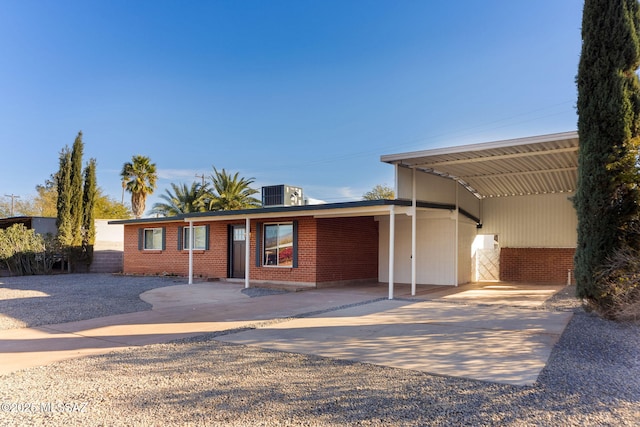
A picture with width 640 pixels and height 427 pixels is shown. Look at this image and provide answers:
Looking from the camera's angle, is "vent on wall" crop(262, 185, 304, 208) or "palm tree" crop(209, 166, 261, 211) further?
"palm tree" crop(209, 166, 261, 211)

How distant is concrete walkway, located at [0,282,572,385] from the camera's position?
223 inches

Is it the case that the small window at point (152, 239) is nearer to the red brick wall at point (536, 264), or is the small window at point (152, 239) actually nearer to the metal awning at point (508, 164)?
the metal awning at point (508, 164)

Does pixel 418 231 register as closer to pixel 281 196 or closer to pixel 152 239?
pixel 281 196

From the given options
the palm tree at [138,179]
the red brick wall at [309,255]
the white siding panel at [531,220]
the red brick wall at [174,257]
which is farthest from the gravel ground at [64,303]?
the palm tree at [138,179]

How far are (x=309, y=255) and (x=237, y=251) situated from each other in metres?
3.97

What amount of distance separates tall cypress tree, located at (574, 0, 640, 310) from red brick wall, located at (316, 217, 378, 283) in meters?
8.18

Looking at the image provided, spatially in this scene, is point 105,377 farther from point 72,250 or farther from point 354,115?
point 354,115

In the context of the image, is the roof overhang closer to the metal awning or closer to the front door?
the front door

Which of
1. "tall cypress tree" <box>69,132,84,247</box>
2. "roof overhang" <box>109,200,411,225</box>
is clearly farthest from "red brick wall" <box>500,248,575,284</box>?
"tall cypress tree" <box>69,132,84,247</box>

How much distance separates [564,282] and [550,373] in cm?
1466

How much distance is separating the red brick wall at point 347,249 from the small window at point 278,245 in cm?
120

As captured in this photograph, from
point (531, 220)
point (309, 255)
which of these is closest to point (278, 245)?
point (309, 255)

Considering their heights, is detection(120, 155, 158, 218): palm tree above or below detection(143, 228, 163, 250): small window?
above

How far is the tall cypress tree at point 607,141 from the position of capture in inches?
323
